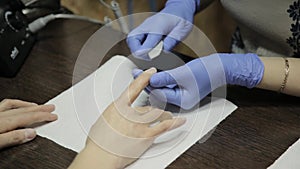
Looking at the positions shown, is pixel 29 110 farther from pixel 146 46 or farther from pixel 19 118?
pixel 146 46

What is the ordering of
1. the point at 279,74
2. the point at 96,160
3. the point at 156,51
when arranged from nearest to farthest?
the point at 96,160 → the point at 279,74 → the point at 156,51

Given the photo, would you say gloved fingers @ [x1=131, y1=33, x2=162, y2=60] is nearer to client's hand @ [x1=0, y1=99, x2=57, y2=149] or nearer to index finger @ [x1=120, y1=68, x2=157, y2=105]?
index finger @ [x1=120, y1=68, x2=157, y2=105]

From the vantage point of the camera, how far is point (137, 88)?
2.61 feet

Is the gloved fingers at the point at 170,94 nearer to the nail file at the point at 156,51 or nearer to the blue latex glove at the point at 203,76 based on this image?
the blue latex glove at the point at 203,76

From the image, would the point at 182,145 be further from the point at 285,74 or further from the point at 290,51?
the point at 290,51

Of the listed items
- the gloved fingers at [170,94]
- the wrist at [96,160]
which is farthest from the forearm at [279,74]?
the wrist at [96,160]

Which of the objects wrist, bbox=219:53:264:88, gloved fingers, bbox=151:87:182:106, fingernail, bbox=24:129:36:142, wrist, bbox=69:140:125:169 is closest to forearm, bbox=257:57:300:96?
wrist, bbox=219:53:264:88

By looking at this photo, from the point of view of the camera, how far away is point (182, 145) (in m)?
0.77

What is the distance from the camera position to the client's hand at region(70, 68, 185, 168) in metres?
0.72

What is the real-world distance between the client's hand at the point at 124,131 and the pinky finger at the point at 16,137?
0.40 feet

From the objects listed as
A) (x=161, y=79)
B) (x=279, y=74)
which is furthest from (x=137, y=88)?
(x=279, y=74)

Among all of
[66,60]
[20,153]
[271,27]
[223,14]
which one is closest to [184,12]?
[271,27]

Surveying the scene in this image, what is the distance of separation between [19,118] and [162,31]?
1.12 feet

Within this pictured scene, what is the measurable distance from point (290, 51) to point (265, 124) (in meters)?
0.21
